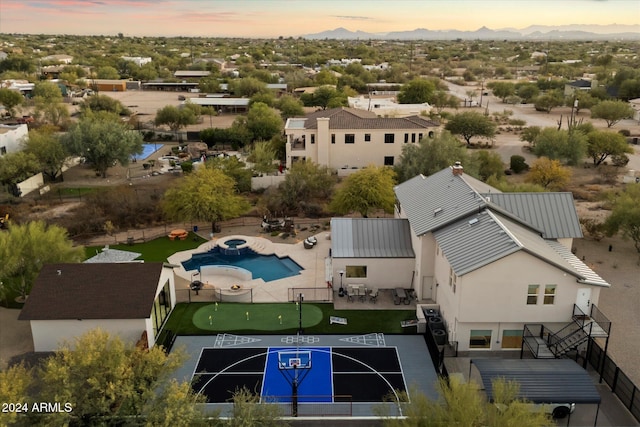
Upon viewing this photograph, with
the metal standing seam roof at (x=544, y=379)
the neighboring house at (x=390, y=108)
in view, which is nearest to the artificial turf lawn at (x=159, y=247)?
the metal standing seam roof at (x=544, y=379)

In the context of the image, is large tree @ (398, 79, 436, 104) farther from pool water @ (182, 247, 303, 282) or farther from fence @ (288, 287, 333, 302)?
fence @ (288, 287, 333, 302)

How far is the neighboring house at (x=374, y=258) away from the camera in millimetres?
31797

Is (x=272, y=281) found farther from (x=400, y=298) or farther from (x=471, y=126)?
(x=471, y=126)

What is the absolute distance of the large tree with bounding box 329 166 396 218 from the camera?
4103 cm

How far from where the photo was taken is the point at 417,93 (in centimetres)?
10044

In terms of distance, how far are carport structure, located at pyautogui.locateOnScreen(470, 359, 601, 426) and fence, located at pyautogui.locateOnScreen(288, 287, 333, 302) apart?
430 inches

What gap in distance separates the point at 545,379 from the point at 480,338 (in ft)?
15.4

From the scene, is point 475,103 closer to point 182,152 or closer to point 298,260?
point 182,152

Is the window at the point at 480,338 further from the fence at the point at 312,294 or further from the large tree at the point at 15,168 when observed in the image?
the large tree at the point at 15,168

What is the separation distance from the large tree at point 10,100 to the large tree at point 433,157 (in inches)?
2970

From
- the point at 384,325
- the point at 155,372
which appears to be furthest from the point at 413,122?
the point at 155,372

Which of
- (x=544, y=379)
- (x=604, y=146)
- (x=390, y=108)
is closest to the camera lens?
→ (x=544, y=379)

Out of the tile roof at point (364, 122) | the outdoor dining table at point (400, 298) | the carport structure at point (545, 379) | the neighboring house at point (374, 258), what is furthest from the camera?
the tile roof at point (364, 122)

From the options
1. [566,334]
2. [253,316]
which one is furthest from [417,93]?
[566,334]
